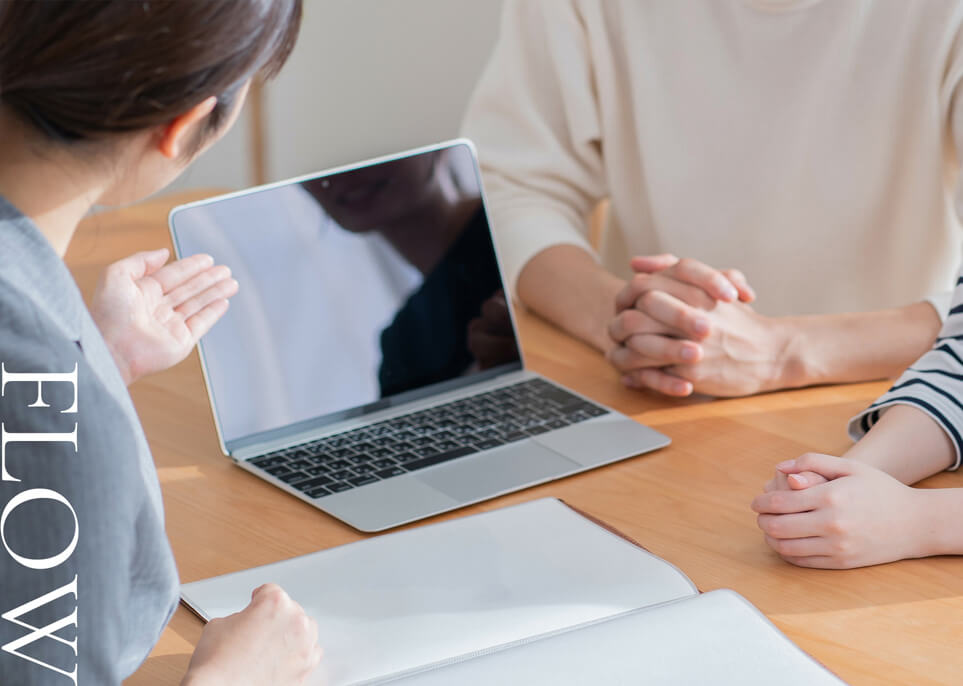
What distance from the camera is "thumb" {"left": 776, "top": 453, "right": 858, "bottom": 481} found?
0.77 meters

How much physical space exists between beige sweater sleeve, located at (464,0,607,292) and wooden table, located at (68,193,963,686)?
0.86 ft

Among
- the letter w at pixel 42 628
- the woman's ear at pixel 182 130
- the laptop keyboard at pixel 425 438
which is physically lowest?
the laptop keyboard at pixel 425 438

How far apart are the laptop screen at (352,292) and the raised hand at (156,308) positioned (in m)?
0.04

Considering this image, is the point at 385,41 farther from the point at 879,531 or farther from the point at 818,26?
the point at 879,531

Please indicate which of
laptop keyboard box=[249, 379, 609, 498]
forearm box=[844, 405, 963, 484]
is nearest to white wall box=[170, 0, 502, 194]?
laptop keyboard box=[249, 379, 609, 498]

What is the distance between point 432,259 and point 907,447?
16.8 inches

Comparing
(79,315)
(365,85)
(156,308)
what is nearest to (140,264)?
(156,308)

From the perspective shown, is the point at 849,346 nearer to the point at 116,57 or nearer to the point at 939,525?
the point at 939,525

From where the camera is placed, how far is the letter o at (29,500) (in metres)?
0.51

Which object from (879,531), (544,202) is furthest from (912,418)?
(544,202)

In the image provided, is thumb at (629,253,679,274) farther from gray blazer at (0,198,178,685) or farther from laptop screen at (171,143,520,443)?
gray blazer at (0,198,178,685)

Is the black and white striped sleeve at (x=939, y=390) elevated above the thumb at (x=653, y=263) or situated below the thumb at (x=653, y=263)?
below

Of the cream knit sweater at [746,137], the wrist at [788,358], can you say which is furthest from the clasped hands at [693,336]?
A: the cream knit sweater at [746,137]

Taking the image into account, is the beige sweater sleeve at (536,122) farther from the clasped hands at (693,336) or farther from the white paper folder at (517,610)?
the white paper folder at (517,610)
